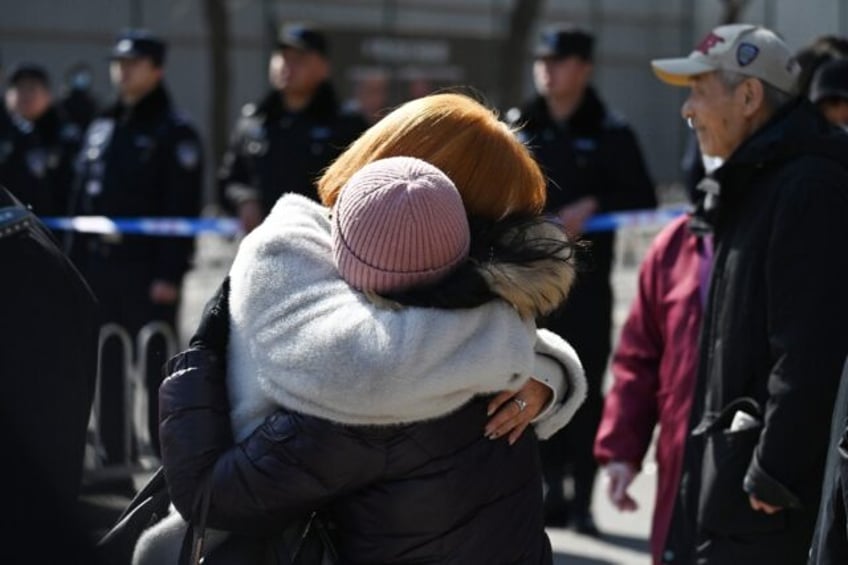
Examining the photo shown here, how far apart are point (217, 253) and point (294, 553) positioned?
16602 millimetres

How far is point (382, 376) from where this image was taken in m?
2.24

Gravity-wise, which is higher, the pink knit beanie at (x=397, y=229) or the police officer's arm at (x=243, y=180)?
the pink knit beanie at (x=397, y=229)

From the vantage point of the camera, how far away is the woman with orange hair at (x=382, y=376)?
2.26 metres

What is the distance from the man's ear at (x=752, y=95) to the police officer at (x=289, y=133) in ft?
12.3

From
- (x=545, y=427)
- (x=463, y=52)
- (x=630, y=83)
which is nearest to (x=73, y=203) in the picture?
(x=545, y=427)

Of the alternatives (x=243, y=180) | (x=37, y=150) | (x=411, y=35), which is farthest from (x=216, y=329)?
(x=411, y=35)

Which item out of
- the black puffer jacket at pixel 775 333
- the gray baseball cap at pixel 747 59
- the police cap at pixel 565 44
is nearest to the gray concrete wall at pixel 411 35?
the police cap at pixel 565 44

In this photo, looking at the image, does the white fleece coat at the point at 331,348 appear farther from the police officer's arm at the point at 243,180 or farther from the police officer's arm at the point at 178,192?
the police officer's arm at the point at 178,192

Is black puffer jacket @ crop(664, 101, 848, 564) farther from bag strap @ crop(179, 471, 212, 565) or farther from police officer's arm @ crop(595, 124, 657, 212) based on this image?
police officer's arm @ crop(595, 124, 657, 212)

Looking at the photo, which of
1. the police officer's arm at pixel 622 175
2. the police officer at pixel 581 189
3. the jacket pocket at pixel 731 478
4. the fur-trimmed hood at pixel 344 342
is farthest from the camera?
the police officer's arm at pixel 622 175

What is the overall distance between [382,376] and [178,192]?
18.7 ft

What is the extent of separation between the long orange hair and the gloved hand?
10.5 inches

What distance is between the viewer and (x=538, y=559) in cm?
252

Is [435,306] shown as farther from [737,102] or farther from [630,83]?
[630,83]
